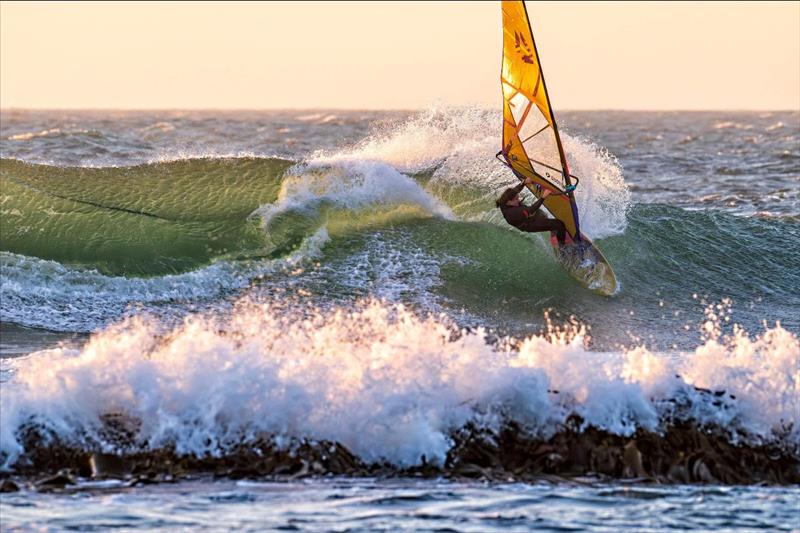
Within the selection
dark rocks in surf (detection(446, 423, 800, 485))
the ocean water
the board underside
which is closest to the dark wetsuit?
the board underside

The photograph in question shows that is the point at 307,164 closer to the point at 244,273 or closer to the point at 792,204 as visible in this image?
the point at 244,273

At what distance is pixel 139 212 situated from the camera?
13.4m

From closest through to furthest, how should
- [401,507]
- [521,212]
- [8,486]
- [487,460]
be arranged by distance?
[401,507] → [8,486] → [487,460] → [521,212]

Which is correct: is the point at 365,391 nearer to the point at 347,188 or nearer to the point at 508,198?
the point at 508,198

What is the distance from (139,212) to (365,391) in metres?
7.07

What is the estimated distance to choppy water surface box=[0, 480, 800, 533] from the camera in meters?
5.72

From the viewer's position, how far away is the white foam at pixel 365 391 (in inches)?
269

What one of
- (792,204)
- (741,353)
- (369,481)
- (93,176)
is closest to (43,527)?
(369,481)

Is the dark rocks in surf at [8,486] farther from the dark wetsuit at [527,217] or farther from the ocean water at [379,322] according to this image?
the dark wetsuit at [527,217]

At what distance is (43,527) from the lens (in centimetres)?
562

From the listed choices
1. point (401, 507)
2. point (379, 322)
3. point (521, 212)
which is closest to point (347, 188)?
point (521, 212)

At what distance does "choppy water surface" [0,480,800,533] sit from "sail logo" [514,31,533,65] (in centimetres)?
606

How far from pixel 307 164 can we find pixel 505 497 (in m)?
8.16

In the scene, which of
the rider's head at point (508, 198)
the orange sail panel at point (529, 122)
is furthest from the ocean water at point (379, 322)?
the rider's head at point (508, 198)
